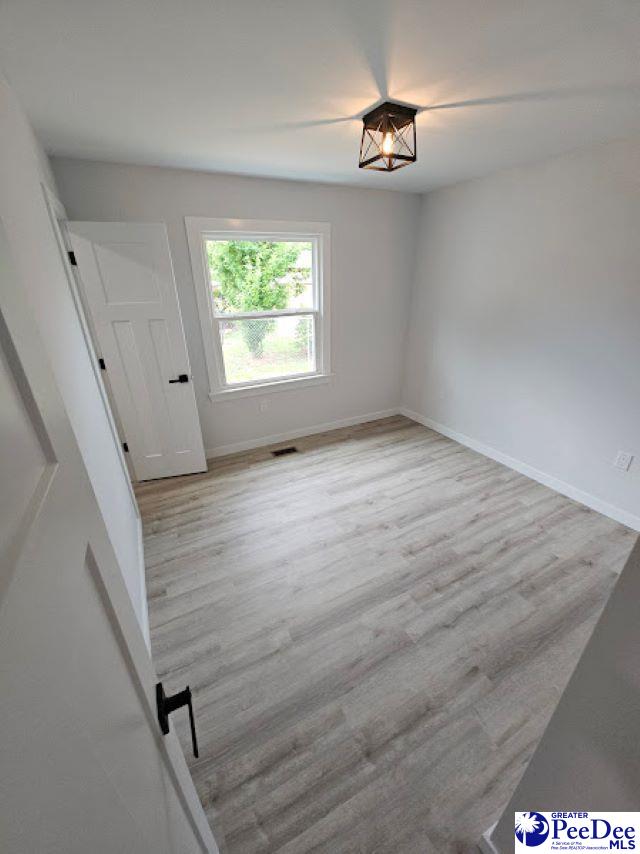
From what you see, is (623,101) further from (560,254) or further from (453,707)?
(453,707)

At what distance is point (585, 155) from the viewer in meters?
2.21

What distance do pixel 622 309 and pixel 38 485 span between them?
3.02 meters

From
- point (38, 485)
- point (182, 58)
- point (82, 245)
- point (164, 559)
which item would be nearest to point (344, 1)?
point (182, 58)

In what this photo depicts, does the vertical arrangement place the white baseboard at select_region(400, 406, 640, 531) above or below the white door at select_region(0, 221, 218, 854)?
below

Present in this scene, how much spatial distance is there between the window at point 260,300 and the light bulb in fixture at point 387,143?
1.48m

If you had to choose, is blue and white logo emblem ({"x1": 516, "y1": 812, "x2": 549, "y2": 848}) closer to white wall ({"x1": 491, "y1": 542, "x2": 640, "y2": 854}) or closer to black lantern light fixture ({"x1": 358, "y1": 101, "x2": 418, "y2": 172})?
white wall ({"x1": 491, "y1": 542, "x2": 640, "y2": 854})

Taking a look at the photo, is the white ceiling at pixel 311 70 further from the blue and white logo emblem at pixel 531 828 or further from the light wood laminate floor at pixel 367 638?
the light wood laminate floor at pixel 367 638

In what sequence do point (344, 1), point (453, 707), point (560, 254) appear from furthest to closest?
point (560, 254) < point (453, 707) < point (344, 1)

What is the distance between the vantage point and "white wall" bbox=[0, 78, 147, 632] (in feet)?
3.67

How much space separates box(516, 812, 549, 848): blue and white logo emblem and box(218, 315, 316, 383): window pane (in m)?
3.12

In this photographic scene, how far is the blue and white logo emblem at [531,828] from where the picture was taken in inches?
35.1

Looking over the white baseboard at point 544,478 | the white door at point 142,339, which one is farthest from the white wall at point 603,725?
the white door at point 142,339

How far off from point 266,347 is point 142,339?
1.10m

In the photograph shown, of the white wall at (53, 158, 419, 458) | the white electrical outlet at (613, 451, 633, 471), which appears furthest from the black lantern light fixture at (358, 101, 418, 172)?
the white electrical outlet at (613, 451, 633, 471)
